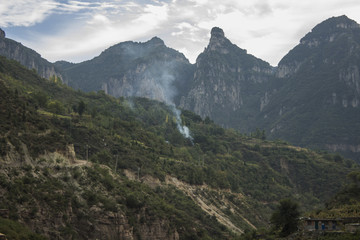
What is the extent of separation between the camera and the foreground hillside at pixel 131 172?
67.1 meters

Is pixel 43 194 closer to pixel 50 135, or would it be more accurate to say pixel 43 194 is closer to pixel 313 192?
pixel 50 135

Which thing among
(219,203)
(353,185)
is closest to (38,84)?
(219,203)

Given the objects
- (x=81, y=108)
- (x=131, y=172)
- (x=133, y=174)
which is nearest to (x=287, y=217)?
(x=133, y=174)

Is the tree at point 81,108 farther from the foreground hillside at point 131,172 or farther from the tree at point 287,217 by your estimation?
the tree at point 287,217

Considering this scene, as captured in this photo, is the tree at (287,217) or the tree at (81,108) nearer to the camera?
the tree at (287,217)

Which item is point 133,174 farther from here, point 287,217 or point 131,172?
point 287,217

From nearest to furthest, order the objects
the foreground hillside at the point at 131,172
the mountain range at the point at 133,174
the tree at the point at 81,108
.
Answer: the mountain range at the point at 133,174
the foreground hillside at the point at 131,172
the tree at the point at 81,108

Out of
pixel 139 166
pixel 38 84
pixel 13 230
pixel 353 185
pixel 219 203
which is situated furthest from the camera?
pixel 38 84

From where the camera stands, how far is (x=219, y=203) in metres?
114

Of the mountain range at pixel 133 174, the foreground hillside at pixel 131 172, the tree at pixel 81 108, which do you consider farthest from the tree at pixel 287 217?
the tree at pixel 81 108

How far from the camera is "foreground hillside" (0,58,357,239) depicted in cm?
6706

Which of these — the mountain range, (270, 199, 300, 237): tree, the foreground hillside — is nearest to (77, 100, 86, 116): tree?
the mountain range

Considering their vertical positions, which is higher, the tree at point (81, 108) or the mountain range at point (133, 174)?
the tree at point (81, 108)

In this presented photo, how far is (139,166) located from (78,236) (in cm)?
3995
